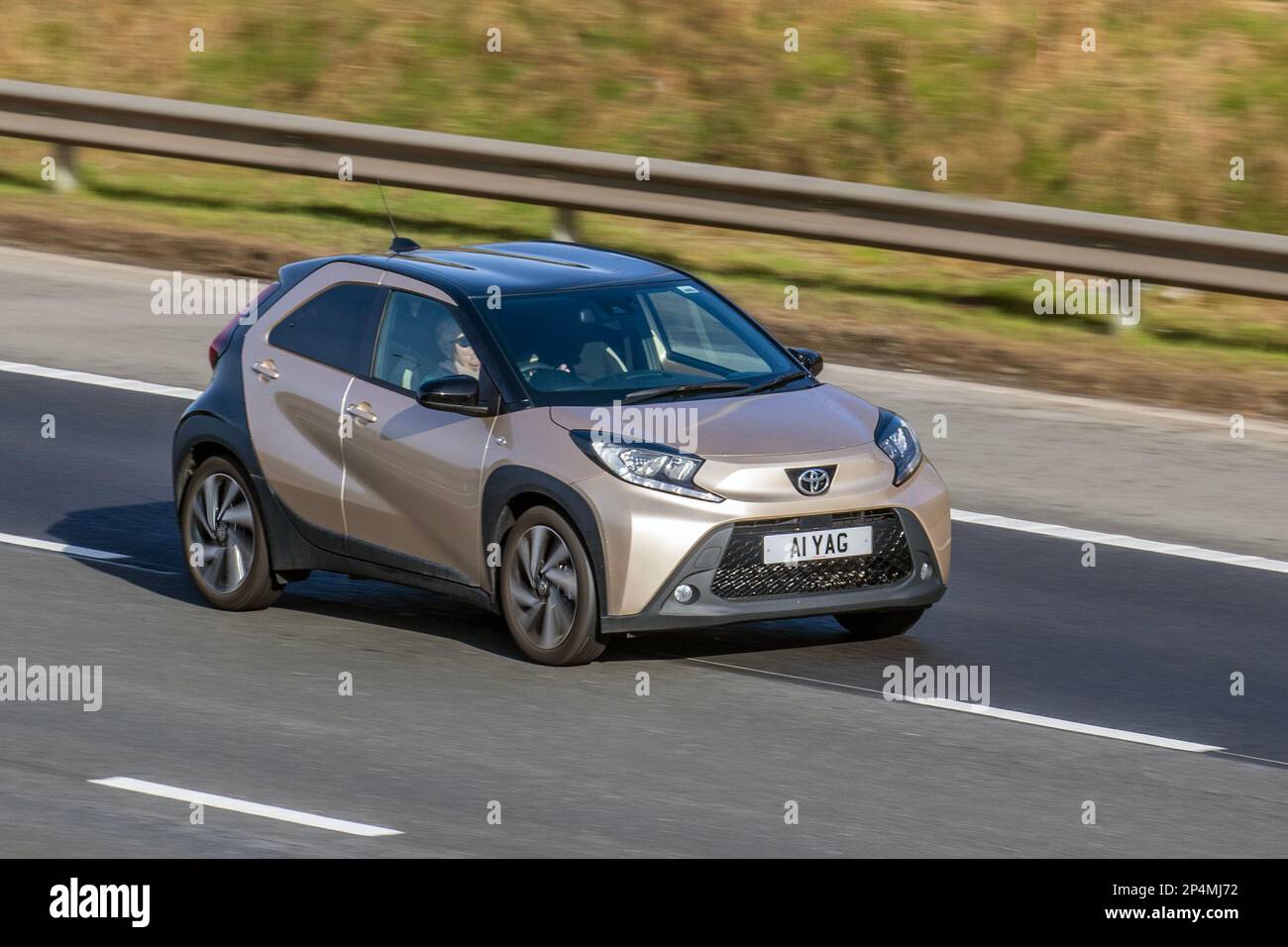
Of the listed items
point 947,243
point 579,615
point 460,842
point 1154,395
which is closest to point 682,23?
point 947,243

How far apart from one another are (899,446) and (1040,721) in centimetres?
137

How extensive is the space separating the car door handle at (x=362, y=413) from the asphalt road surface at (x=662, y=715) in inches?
36.2

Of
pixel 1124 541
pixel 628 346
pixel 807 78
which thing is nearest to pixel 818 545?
pixel 628 346

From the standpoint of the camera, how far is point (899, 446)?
9.68m

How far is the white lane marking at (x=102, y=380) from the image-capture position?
14859mm

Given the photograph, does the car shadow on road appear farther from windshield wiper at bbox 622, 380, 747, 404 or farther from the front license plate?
windshield wiper at bbox 622, 380, 747, 404

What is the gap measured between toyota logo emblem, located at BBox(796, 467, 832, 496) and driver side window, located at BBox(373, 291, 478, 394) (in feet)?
4.83

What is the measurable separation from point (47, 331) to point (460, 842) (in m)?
9.97

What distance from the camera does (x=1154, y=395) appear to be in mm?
15211

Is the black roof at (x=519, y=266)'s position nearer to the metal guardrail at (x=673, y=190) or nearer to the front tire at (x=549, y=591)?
the front tire at (x=549, y=591)

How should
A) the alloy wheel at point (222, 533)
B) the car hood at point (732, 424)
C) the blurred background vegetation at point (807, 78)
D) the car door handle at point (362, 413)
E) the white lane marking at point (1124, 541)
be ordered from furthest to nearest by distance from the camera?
the blurred background vegetation at point (807, 78)
the white lane marking at point (1124, 541)
the alloy wheel at point (222, 533)
the car door handle at point (362, 413)
the car hood at point (732, 424)
